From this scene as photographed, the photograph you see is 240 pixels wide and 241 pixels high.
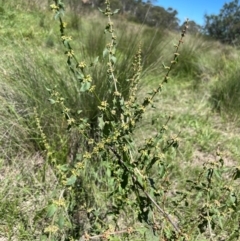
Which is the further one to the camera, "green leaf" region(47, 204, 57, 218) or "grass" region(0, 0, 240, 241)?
"grass" region(0, 0, 240, 241)

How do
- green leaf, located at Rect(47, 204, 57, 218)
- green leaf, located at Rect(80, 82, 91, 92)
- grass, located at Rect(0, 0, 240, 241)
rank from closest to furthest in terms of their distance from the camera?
1. green leaf, located at Rect(47, 204, 57, 218)
2. green leaf, located at Rect(80, 82, 91, 92)
3. grass, located at Rect(0, 0, 240, 241)

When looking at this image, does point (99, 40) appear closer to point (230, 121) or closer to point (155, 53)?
point (155, 53)

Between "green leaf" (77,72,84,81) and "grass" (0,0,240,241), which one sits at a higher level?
"green leaf" (77,72,84,81)

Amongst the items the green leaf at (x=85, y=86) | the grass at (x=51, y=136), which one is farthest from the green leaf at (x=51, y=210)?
the green leaf at (x=85, y=86)

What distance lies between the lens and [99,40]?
361 cm

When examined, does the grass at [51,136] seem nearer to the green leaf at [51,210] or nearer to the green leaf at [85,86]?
the green leaf at [51,210]

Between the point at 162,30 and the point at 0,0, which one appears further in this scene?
the point at 162,30

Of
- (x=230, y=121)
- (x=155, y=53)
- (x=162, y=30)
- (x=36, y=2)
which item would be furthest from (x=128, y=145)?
(x=162, y=30)

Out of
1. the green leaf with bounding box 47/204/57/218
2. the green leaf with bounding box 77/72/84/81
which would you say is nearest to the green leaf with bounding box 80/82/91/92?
the green leaf with bounding box 77/72/84/81

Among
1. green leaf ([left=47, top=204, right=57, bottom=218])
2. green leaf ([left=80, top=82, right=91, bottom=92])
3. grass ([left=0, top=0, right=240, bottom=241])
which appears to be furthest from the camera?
grass ([left=0, top=0, right=240, bottom=241])

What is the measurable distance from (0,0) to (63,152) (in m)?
2.05

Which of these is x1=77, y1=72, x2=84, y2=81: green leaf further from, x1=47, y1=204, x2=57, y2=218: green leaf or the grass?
x1=47, y1=204, x2=57, y2=218: green leaf

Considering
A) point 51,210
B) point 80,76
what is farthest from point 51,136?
point 51,210

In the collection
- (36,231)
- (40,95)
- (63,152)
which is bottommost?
(36,231)
